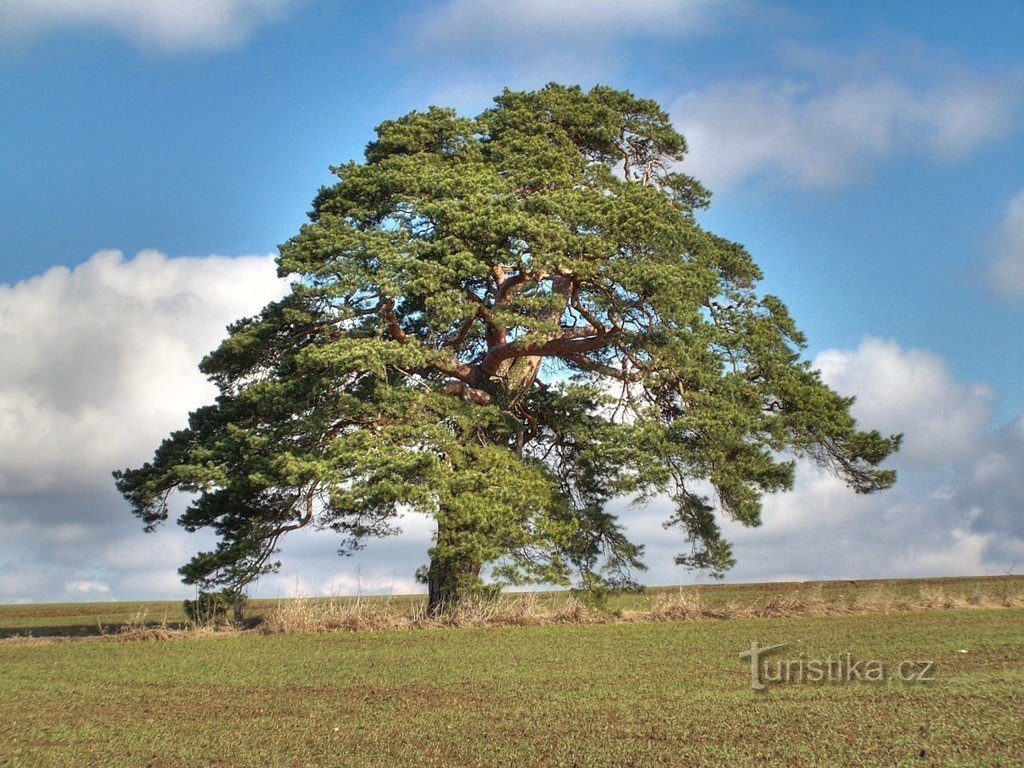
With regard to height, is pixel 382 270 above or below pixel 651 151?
below

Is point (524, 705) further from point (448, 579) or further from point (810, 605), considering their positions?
point (810, 605)

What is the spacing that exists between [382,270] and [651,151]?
325 inches

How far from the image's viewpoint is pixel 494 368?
20.7m

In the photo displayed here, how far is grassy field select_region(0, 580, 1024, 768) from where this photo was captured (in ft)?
22.2

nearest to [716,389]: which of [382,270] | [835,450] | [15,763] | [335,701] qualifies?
[835,450]

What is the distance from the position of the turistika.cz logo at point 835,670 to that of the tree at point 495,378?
6.95 meters

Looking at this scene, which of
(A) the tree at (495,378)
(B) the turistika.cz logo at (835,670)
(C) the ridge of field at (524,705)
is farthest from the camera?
(A) the tree at (495,378)

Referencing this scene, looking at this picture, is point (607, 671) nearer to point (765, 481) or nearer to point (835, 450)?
point (765, 481)

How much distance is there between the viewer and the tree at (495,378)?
57.7 feet

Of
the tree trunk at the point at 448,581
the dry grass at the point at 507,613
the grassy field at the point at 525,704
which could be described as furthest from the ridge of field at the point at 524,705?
the tree trunk at the point at 448,581

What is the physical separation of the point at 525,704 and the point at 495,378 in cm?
1244

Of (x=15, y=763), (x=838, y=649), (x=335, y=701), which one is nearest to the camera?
(x=15, y=763)

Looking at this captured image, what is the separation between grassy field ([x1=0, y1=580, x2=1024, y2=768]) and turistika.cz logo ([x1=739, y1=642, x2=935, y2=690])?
0.47ft

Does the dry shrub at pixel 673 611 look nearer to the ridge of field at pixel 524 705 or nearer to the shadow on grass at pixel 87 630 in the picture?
the ridge of field at pixel 524 705
